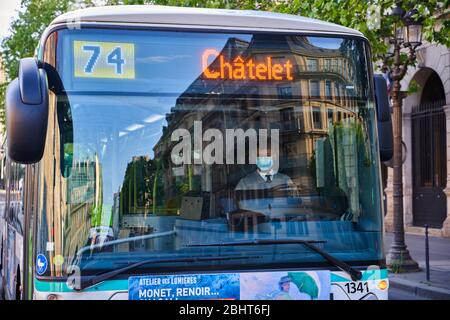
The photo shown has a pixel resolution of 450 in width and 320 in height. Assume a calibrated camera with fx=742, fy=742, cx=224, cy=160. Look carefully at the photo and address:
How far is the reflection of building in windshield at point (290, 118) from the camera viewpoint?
509 centimetres

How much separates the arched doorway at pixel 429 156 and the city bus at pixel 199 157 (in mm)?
17188

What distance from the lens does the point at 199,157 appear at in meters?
5.10

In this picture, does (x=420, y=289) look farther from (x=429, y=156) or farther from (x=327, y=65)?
(x=429, y=156)

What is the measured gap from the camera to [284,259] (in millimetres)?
5027

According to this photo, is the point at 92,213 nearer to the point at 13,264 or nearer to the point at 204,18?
the point at 204,18

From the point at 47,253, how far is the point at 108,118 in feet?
3.19

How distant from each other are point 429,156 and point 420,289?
11515 mm

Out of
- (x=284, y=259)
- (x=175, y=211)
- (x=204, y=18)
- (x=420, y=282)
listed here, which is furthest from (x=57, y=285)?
(x=420, y=282)

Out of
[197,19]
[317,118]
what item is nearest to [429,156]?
[317,118]

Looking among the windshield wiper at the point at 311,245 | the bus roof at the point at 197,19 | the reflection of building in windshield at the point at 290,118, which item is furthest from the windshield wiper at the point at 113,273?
the bus roof at the point at 197,19

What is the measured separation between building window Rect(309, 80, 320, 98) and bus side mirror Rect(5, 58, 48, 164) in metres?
1.86

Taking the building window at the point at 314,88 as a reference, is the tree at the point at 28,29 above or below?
above

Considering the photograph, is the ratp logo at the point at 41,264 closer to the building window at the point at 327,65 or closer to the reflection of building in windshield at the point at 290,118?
the reflection of building in windshield at the point at 290,118
